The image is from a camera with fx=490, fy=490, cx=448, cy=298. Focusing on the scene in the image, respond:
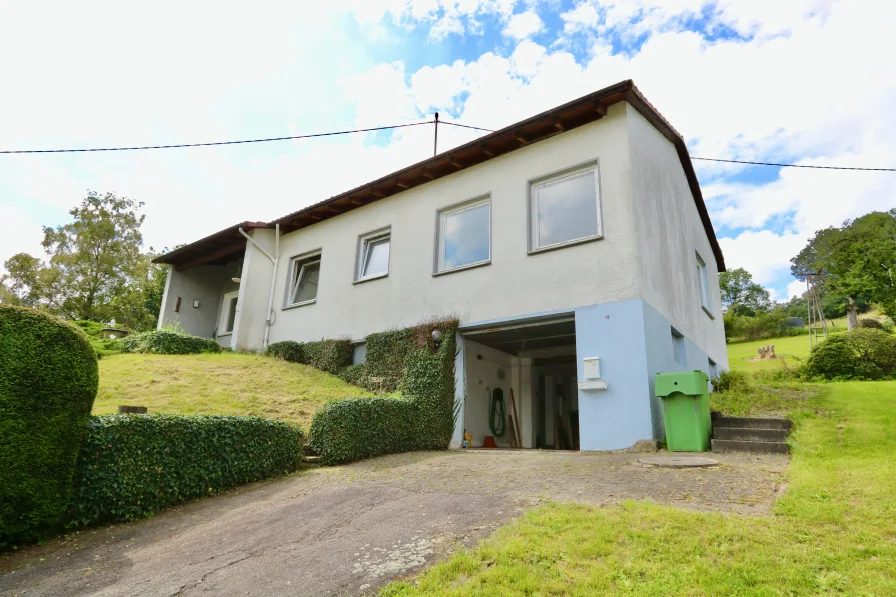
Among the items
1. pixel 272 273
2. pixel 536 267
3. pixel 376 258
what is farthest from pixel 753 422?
pixel 272 273

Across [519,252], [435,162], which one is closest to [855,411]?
[519,252]

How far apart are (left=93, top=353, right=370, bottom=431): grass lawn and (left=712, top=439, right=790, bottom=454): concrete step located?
6166 mm

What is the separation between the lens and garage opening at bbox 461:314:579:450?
10.4 meters

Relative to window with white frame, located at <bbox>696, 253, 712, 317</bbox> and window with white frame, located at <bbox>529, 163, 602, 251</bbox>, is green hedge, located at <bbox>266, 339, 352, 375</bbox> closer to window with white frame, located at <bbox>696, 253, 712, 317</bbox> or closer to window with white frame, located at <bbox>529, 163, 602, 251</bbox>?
window with white frame, located at <bbox>529, 163, 602, 251</bbox>

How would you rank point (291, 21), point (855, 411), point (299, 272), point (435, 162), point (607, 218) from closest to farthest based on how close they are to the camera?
1. point (855, 411)
2. point (607, 218)
3. point (291, 21)
4. point (435, 162)
5. point (299, 272)

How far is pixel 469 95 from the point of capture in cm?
1243

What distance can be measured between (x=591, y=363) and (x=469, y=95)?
7.83 m

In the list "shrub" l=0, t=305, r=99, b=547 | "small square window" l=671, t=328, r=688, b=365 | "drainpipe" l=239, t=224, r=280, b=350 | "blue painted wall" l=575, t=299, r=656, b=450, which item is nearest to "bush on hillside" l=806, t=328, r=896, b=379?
"small square window" l=671, t=328, r=688, b=365

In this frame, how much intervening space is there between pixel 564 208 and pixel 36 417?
8.11 m

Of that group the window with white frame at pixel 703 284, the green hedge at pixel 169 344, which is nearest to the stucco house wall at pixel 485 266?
the green hedge at pixel 169 344

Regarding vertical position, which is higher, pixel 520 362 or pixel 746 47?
pixel 746 47

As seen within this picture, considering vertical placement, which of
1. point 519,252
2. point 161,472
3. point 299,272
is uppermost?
point 299,272

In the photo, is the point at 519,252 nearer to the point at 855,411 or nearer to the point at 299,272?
the point at 855,411

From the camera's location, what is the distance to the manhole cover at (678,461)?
5.78 metres
